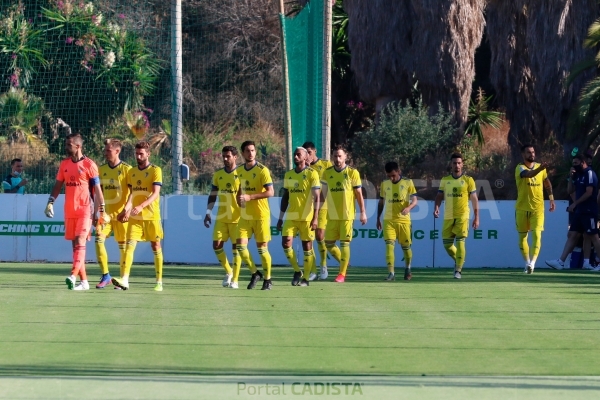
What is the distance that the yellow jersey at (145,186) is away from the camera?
14039 mm

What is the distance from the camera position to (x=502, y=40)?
28594 millimetres

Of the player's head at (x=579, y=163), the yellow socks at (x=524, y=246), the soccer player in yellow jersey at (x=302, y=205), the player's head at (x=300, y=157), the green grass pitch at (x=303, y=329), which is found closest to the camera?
the green grass pitch at (x=303, y=329)

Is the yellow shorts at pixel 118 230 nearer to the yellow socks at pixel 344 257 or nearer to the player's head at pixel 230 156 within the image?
the player's head at pixel 230 156

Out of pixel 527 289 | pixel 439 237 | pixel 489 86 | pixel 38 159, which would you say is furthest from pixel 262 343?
pixel 489 86

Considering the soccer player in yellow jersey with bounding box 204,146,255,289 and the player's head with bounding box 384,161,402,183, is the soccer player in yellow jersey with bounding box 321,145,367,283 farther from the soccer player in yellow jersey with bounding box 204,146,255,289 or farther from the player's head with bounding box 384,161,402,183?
the soccer player in yellow jersey with bounding box 204,146,255,289

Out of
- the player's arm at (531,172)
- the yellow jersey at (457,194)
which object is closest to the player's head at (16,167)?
the yellow jersey at (457,194)

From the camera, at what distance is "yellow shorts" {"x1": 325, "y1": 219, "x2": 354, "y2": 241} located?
16.3 m

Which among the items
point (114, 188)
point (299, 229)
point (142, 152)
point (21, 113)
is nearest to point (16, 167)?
point (21, 113)

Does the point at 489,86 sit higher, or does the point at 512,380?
the point at 489,86

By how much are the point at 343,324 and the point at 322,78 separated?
40.5 feet

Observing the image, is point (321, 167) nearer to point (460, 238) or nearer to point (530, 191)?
point (460, 238)

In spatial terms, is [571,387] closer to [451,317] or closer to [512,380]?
[512,380]

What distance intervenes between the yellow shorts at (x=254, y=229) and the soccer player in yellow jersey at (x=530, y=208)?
5620 mm

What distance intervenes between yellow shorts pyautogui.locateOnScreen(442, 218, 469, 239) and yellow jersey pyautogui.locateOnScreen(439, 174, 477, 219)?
7 centimetres
